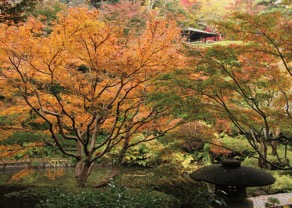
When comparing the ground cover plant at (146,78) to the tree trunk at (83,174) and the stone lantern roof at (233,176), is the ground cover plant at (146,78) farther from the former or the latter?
the stone lantern roof at (233,176)

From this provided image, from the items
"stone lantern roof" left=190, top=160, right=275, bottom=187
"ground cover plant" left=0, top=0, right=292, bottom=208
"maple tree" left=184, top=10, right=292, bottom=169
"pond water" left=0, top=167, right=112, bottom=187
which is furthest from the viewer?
"pond water" left=0, top=167, right=112, bottom=187

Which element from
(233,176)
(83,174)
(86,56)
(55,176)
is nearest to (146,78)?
(86,56)

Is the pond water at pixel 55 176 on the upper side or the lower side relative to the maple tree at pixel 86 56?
lower

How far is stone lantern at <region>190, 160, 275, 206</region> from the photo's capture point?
186 inches

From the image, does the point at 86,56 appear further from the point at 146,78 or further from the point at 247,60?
the point at 247,60

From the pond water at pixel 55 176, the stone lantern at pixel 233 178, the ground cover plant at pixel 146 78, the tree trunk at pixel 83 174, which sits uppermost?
the ground cover plant at pixel 146 78

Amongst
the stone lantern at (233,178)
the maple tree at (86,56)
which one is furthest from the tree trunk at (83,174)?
the stone lantern at (233,178)

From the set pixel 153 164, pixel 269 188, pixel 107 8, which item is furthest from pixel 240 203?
pixel 107 8

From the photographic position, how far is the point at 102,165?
14000 millimetres

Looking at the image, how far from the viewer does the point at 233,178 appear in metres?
4.78

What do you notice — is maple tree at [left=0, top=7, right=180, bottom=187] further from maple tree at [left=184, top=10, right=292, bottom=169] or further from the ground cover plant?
maple tree at [left=184, top=10, right=292, bottom=169]

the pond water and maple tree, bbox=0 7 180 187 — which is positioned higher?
maple tree, bbox=0 7 180 187

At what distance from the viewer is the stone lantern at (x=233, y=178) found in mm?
4730

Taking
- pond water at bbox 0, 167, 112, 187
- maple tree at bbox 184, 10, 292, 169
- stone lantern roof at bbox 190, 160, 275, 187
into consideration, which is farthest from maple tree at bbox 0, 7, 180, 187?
pond water at bbox 0, 167, 112, 187
